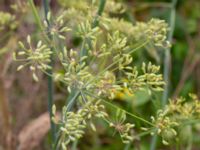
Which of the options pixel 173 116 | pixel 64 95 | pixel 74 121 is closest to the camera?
pixel 74 121

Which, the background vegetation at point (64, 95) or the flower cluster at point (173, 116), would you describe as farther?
the background vegetation at point (64, 95)

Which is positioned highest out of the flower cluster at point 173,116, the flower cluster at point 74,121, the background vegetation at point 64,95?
the flower cluster at point 74,121

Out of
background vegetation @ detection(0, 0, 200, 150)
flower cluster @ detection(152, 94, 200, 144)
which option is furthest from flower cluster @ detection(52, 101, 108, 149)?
background vegetation @ detection(0, 0, 200, 150)

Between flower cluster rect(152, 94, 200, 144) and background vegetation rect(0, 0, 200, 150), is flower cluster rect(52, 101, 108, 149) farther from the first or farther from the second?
background vegetation rect(0, 0, 200, 150)

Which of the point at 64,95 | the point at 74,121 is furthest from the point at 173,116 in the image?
the point at 64,95

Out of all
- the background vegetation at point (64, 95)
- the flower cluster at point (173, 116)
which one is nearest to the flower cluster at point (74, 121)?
the flower cluster at point (173, 116)

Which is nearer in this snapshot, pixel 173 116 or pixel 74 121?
pixel 74 121

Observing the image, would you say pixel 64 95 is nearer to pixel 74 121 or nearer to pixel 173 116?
pixel 173 116

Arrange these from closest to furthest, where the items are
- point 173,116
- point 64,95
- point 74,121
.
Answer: point 74,121 < point 173,116 < point 64,95

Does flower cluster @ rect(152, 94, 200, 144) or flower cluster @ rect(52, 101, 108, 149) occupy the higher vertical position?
flower cluster @ rect(52, 101, 108, 149)

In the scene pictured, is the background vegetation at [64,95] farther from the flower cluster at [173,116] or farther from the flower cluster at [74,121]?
the flower cluster at [74,121]

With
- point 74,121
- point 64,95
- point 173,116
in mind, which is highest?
point 74,121

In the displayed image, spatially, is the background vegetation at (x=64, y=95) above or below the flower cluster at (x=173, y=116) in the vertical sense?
below
